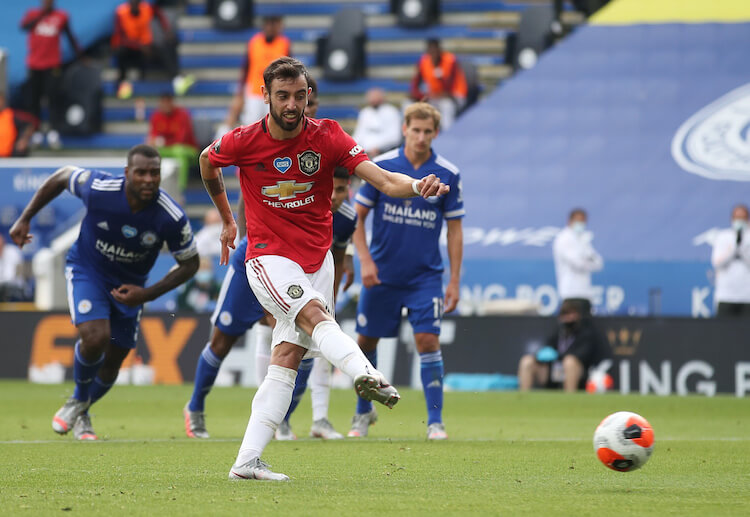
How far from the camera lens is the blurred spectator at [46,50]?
25156mm

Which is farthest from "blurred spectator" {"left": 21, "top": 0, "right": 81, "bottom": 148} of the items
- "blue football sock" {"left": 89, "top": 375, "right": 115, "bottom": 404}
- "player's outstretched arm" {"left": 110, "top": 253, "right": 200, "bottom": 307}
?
"player's outstretched arm" {"left": 110, "top": 253, "right": 200, "bottom": 307}

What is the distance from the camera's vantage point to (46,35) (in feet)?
82.6

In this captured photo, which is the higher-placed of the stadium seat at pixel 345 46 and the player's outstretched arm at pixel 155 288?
the stadium seat at pixel 345 46

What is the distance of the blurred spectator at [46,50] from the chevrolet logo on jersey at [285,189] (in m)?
19.2

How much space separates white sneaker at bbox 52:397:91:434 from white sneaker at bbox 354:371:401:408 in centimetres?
452

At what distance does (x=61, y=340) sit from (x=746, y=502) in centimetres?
1386

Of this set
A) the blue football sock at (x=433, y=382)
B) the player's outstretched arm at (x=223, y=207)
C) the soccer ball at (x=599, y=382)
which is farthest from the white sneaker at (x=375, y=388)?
the soccer ball at (x=599, y=382)

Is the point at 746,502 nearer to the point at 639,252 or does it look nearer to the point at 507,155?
the point at 639,252

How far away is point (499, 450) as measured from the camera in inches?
354

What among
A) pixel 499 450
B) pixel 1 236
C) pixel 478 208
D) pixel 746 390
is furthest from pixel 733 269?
pixel 1 236

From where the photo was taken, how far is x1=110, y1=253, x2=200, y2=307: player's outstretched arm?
961 centimetres

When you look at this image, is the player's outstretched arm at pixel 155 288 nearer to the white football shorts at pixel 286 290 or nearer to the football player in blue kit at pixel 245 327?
the football player in blue kit at pixel 245 327

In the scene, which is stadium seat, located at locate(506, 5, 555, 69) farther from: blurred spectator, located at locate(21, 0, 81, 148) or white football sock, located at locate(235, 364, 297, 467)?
white football sock, located at locate(235, 364, 297, 467)

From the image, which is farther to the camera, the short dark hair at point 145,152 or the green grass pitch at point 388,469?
the short dark hair at point 145,152
